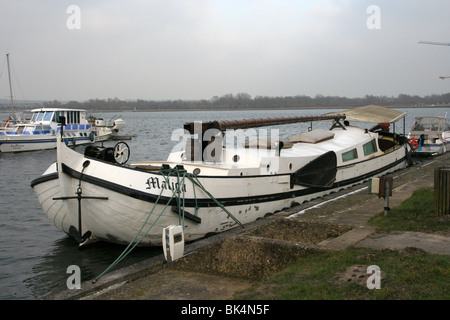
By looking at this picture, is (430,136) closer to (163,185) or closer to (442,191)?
(442,191)

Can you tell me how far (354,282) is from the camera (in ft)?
19.4

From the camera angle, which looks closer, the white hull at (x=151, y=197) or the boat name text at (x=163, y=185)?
the white hull at (x=151, y=197)

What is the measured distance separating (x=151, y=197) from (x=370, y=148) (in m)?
11.5

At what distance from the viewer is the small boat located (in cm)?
2616

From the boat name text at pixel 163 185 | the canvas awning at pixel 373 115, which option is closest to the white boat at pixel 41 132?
the canvas awning at pixel 373 115

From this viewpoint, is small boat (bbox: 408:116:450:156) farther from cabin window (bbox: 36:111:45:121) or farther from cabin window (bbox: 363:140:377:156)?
cabin window (bbox: 36:111:45:121)

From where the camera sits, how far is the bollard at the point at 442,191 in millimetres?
9062

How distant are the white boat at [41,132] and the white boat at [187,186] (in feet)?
95.1

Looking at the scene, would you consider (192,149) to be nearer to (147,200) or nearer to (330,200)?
(147,200)

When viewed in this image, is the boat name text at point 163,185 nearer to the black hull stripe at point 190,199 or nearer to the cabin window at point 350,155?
the black hull stripe at point 190,199

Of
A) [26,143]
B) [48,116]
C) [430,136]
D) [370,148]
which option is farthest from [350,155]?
[48,116]

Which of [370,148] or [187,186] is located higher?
[370,148]
